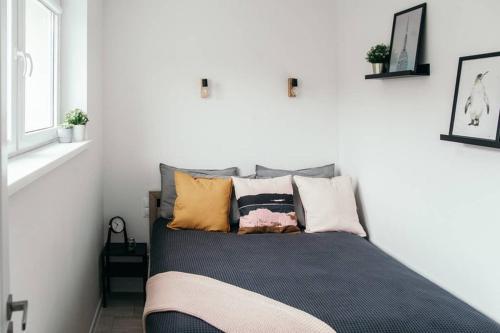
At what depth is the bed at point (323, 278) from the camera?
7.72ft

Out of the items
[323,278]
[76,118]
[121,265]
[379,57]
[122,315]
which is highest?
[379,57]

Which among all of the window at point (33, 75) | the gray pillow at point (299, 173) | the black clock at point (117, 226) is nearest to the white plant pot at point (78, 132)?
the window at point (33, 75)

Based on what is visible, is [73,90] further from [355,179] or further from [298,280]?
[355,179]

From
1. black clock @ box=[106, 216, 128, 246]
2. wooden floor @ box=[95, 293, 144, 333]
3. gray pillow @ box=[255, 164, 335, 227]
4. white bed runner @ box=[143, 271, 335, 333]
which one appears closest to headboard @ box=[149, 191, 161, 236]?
black clock @ box=[106, 216, 128, 246]

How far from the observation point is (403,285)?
9.05 feet

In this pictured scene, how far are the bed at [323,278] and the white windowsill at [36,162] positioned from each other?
78 cm

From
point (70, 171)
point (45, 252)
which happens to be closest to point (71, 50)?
point (70, 171)

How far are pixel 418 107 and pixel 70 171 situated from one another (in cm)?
A: 187

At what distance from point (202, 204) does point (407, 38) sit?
5.37ft

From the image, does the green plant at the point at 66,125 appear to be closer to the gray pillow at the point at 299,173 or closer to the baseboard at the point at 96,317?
the baseboard at the point at 96,317

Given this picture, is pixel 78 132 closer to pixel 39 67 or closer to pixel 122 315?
pixel 39 67

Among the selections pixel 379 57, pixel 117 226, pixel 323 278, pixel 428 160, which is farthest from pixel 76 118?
pixel 428 160

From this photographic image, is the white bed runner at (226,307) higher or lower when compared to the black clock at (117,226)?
higher

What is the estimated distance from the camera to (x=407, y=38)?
10.4ft
